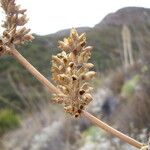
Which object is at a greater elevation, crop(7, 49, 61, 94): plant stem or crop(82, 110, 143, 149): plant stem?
crop(7, 49, 61, 94): plant stem

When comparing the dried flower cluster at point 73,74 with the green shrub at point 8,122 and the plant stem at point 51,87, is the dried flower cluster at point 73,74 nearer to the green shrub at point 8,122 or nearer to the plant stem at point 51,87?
the plant stem at point 51,87

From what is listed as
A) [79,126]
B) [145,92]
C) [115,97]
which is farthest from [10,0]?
[115,97]

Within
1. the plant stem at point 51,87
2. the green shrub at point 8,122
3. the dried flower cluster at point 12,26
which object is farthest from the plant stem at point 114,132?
the green shrub at point 8,122

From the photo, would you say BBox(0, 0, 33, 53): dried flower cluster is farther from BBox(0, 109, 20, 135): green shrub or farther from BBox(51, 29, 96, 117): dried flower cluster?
BBox(0, 109, 20, 135): green shrub

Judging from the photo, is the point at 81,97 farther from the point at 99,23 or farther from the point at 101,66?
the point at 101,66

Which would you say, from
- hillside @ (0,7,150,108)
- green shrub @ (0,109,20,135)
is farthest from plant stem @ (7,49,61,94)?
green shrub @ (0,109,20,135)
